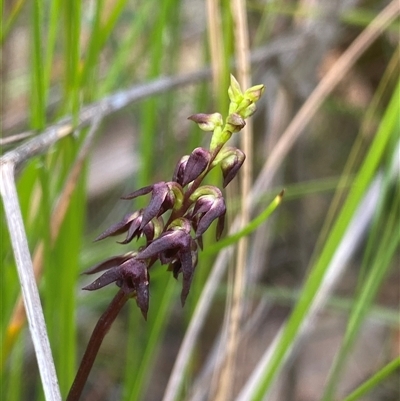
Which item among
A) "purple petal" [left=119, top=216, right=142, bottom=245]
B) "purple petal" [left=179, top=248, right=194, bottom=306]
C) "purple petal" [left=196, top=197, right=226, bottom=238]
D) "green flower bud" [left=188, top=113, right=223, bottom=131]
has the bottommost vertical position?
"purple petal" [left=179, top=248, right=194, bottom=306]

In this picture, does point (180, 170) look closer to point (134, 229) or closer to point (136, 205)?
point (134, 229)

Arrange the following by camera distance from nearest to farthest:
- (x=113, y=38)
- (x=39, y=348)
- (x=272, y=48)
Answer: (x=39, y=348) → (x=272, y=48) → (x=113, y=38)

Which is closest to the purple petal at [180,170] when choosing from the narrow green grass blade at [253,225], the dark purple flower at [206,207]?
the dark purple flower at [206,207]

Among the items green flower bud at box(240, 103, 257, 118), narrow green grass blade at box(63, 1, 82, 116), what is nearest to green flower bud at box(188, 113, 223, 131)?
green flower bud at box(240, 103, 257, 118)

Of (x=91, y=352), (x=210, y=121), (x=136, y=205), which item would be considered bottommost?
(x=136, y=205)

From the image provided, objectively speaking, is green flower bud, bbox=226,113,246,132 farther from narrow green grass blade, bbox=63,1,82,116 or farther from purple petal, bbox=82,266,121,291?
narrow green grass blade, bbox=63,1,82,116

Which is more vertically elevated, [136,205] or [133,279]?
[133,279]

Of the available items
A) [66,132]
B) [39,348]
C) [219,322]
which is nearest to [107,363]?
[219,322]

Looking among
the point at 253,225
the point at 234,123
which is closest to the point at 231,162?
the point at 234,123

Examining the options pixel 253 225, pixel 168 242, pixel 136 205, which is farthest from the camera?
pixel 136 205

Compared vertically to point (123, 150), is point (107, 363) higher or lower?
lower

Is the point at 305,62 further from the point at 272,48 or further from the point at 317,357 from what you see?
the point at 317,357
